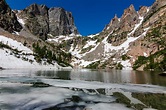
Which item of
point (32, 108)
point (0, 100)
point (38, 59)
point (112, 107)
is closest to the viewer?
point (32, 108)

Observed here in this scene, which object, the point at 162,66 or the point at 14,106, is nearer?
the point at 14,106

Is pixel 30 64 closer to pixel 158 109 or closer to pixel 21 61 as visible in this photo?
pixel 21 61

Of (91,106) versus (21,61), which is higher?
(21,61)

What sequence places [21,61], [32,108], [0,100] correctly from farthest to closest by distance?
1. [21,61]
2. [0,100]
3. [32,108]

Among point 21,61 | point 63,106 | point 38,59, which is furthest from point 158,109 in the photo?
point 38,59

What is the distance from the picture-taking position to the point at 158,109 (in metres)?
16.0

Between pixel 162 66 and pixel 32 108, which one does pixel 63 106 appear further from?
pixel 162 66

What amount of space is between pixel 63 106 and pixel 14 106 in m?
3.89

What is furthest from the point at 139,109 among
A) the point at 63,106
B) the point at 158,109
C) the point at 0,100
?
the point at 0,100

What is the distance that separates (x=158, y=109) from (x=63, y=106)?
25.1 feet

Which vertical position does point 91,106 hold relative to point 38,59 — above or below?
below

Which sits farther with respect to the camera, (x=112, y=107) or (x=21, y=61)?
(x=21, y=61)

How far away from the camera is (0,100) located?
59.1 ft

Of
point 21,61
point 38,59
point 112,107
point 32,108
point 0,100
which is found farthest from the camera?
point 38,59
